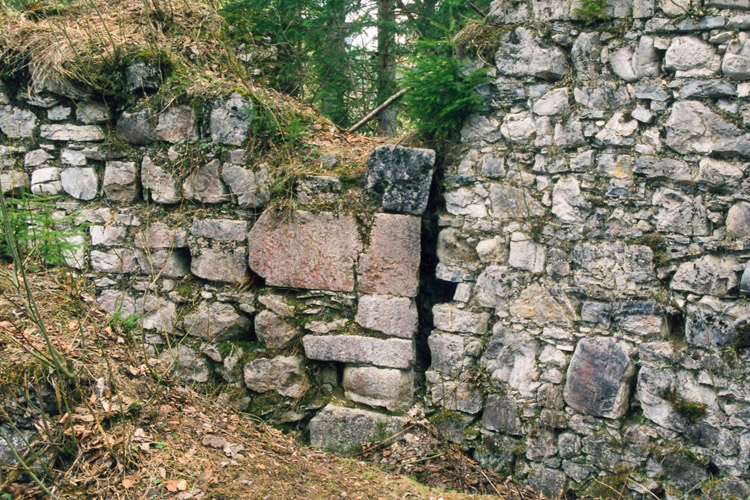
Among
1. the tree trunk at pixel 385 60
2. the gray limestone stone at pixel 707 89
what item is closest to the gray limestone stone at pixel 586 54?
the gray limestone stone at pixel 707 89

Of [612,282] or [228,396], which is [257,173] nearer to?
[228,396]

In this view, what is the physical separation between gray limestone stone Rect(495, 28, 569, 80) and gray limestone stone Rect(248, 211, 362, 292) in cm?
144

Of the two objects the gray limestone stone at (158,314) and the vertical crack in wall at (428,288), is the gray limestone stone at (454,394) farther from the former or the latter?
the gray limestone stone at (158,314)

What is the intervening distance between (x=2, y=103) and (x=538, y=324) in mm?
4196

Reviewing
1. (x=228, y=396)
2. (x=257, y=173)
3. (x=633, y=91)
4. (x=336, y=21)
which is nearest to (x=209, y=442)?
(x=228, y=396)

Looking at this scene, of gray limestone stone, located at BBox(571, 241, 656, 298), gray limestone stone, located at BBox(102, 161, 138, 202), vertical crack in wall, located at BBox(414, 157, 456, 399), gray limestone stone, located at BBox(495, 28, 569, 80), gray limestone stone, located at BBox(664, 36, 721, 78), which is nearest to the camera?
gray limestone stone, located at BBox(664, 36, 721, 78)

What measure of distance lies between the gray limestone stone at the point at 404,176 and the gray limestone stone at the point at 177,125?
1.37 m

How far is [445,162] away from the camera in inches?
163

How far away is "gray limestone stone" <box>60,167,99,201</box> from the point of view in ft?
14.9

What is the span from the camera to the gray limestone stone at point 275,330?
4289 millimetres

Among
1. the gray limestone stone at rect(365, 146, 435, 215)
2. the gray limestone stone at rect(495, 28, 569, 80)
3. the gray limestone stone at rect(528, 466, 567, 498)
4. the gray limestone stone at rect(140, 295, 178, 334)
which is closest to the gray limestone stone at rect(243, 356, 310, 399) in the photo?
the gray limestone stone at rect(140, 295, 178, 334)

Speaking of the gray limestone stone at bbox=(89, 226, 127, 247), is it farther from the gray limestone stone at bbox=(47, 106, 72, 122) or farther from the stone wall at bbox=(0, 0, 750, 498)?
the gray limestone stone at bbox=(47, 106, 72, 122)

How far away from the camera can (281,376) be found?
14.1 feet

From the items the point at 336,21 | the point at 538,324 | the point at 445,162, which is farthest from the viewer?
the point at 336,21
